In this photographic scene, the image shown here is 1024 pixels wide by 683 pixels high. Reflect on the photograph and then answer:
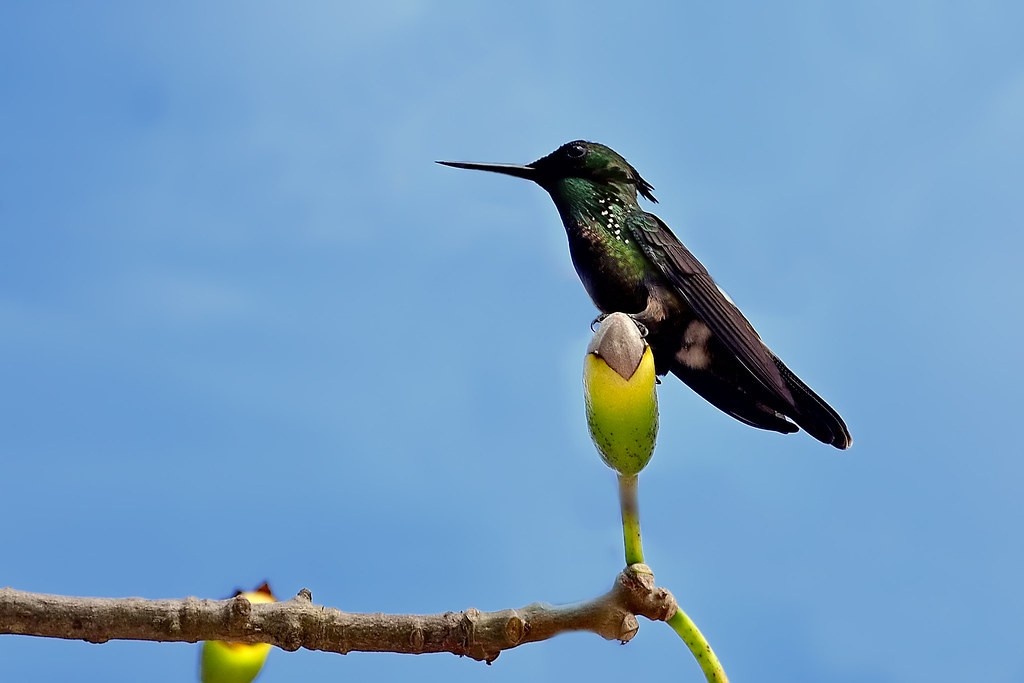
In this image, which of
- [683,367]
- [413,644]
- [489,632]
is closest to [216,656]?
[413,644]

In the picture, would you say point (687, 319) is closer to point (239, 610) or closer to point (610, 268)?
point (610, 268)

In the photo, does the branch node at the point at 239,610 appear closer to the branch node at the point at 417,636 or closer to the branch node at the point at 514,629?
the branch node at the point at 417,636

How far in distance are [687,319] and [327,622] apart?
1.01 metres

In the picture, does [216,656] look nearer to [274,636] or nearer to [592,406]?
[274,636]

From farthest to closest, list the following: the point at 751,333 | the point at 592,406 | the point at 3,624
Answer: the point at 751,333 → the point at 592,406 → the point at 3,624

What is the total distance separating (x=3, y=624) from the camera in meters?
1.80

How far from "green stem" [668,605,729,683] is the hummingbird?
0.58 metres

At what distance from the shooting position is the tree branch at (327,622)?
1812mm

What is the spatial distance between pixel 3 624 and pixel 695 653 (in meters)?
1.25

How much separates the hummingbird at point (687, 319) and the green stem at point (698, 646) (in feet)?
1.90

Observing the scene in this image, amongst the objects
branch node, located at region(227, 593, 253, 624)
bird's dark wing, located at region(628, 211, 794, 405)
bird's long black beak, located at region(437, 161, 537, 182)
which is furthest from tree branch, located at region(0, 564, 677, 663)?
bird's long black beak, located at region(437, 161, 537, 182)

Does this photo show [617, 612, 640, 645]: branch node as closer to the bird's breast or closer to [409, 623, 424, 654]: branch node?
[409, 623, 424, 654]: branch node

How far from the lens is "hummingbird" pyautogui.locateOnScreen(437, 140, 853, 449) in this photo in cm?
225

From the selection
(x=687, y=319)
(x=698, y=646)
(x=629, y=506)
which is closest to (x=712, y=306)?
(x=687, y=319)
